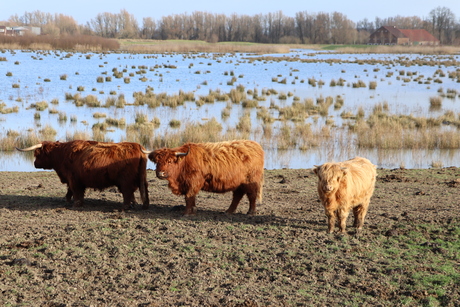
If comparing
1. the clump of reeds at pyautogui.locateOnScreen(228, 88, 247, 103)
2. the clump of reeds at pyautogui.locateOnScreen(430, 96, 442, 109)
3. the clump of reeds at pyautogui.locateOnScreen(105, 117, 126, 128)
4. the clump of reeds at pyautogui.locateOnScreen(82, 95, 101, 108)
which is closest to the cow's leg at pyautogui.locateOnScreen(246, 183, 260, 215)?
the clump of reeds at pyautogui.locateOnScreen(105, 117, 126, 128)

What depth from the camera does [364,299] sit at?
4844mm

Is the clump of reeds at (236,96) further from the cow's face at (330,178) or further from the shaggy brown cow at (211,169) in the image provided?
the cow's face at (330,178)

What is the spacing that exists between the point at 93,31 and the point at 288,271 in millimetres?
138042

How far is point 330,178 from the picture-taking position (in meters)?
6.58

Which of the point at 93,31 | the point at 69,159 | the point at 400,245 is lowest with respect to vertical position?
the point at 400,245

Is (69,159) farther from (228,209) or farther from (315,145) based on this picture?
(315,145)

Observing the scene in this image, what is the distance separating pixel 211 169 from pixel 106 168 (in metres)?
1.53

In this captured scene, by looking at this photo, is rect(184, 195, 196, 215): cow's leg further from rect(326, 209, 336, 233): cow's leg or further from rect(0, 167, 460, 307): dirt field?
rect(326, 209, 336, 233): cow's leg

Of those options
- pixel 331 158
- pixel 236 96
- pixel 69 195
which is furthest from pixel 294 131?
pixel 69 195

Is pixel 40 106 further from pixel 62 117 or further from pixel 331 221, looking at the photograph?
pixel 331 221

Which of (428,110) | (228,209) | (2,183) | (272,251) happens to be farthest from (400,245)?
(428,110)

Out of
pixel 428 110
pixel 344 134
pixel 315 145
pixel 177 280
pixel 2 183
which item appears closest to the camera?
pixel 177 280

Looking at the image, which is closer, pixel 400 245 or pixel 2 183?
pixel 400 245

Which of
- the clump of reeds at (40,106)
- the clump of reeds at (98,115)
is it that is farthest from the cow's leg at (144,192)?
the clump of reeds at (40,106)
